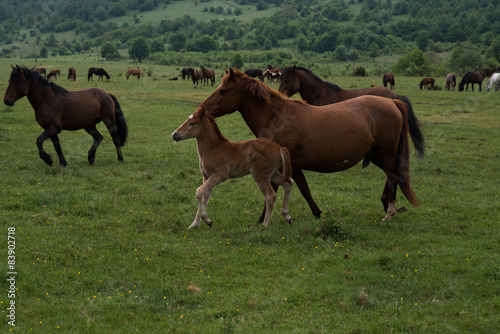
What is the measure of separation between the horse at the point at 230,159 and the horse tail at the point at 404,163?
2235 mm

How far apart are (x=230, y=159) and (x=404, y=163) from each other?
11.0 ft

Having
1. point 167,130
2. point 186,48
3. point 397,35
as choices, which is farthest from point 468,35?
point 167,130

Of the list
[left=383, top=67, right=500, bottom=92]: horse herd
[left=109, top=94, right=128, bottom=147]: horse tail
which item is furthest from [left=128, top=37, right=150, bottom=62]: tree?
[left=109, top=94, right=128, bottom=147]: horse tail

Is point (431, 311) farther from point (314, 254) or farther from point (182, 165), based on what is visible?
point (182, 165)

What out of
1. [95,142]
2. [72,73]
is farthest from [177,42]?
[95,142]

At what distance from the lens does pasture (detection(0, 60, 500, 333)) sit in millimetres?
5121

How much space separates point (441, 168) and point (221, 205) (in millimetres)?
7130

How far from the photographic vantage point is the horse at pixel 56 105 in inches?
445

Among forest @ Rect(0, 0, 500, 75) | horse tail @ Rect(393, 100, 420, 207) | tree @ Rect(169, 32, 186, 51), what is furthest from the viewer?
tree @ Rect(169, 32, 186, 51)

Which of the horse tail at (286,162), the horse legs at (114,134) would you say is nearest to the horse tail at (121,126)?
the horse legs at (114,134)

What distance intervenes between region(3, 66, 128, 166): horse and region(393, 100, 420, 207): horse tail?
7.81 m

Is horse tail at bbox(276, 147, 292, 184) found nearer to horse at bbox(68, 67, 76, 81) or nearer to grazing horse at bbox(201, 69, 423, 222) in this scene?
grazing horse at bbox(201, 69, 423, 222)

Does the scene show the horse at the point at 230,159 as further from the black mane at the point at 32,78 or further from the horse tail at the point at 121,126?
the horse tail at the point at 121,126

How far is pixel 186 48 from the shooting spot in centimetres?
12694
